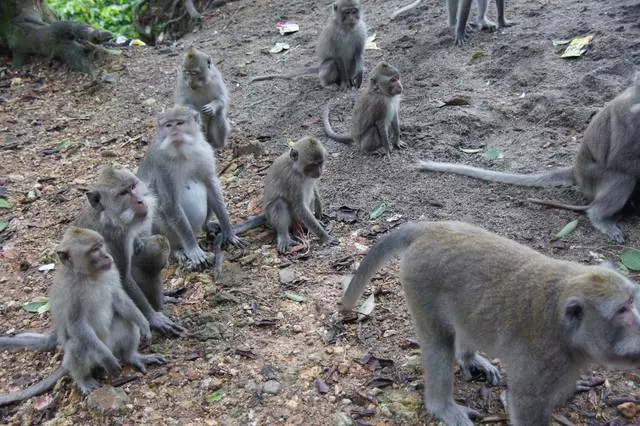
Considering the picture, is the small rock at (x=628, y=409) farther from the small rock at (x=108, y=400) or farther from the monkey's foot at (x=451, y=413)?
the small rock at (x=108, y=400)

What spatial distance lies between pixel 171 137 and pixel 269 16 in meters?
7.33

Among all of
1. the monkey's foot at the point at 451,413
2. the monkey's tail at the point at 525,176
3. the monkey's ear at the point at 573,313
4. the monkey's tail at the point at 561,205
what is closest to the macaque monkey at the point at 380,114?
the monkey's tail at the point at 525,176

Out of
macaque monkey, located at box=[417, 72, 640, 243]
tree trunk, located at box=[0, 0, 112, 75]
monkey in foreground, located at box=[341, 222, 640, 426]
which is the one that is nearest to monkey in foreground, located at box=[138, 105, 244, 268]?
monkey in foreground, located at box=[341, 222, 640, 426]

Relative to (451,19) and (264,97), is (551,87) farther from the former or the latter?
(264,97)

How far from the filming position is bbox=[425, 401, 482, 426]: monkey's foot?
13.4 ft

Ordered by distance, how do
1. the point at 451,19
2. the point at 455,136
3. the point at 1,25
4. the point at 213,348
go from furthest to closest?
the point at 1,25
the point at 451,19
the point at 455,136
the point at 213,348

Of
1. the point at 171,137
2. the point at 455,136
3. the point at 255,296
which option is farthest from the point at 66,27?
the point at 255,296

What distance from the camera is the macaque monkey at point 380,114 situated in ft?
26.1

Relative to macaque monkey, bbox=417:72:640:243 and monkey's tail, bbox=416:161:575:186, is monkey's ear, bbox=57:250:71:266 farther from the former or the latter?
macaque monkey, bbox=417:72:640:243

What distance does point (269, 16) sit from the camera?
512 inches

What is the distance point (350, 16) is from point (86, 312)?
684 centimetres

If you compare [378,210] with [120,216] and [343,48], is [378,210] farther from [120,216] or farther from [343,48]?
[343,48]

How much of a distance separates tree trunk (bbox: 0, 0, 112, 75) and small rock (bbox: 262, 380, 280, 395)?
27.3 feet

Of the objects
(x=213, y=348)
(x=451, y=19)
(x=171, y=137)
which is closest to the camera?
(x=213, y=348)
